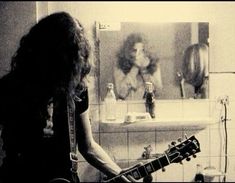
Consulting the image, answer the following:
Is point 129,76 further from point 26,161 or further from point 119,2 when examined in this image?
point 26,161

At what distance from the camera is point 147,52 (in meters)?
1.58

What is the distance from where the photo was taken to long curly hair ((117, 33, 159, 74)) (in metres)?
1.58

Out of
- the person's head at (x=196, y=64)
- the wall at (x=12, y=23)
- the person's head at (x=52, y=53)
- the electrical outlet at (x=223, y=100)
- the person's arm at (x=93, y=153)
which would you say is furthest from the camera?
the person's head at (x=196, y=64)

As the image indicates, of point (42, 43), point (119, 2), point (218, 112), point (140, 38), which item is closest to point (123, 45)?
point (140, 38)

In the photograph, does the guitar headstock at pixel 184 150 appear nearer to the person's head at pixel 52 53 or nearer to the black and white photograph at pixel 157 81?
the person's head at pixel 52 53

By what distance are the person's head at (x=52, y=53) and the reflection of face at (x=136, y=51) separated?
62 cm

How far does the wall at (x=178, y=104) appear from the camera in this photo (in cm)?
157

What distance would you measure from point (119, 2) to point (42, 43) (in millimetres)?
705

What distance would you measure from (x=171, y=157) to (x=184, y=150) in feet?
0.14

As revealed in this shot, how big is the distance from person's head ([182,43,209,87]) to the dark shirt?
78 centimetres

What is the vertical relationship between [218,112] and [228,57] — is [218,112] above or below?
below

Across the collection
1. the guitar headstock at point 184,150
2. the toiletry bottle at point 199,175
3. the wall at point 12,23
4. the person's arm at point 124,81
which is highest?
the wall at point 12,23

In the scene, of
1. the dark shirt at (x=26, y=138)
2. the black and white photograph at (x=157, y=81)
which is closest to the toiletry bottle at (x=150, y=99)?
the black and white photograph at (x=157, y=81)

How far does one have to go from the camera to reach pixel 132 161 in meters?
1.59
